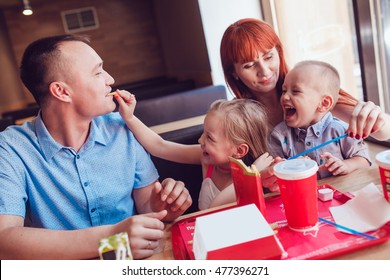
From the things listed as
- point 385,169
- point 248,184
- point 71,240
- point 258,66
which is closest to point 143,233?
point 71,240

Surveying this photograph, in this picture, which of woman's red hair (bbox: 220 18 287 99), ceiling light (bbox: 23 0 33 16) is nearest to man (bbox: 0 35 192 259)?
woman's red hair (bbox: 220 18 287 99)

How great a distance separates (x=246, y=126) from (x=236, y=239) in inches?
28.8

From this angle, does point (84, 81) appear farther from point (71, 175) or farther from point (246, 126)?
point (246, 126)

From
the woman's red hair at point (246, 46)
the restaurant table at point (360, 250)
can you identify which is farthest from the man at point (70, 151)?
the woman's red hair at point (246, 46)

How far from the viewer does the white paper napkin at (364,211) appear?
3.18 ft

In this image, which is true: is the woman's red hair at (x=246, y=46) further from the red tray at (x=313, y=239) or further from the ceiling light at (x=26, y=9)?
the ceiling light at (x=26, y=9)

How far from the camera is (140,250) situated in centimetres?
102

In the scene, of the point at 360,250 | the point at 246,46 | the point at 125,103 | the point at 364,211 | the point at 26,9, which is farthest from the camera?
the point at 26,9

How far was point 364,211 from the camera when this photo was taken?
102cm

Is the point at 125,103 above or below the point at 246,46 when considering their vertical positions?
below

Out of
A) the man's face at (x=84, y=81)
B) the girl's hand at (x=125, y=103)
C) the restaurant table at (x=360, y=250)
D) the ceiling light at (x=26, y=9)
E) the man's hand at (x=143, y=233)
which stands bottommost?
the restaurant table at (x=360, y=250)

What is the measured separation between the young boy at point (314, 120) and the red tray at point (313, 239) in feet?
1.13

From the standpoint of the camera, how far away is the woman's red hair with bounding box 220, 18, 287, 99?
5.46 ft

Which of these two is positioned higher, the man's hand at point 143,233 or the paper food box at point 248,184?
the paper food box at point 248,184
